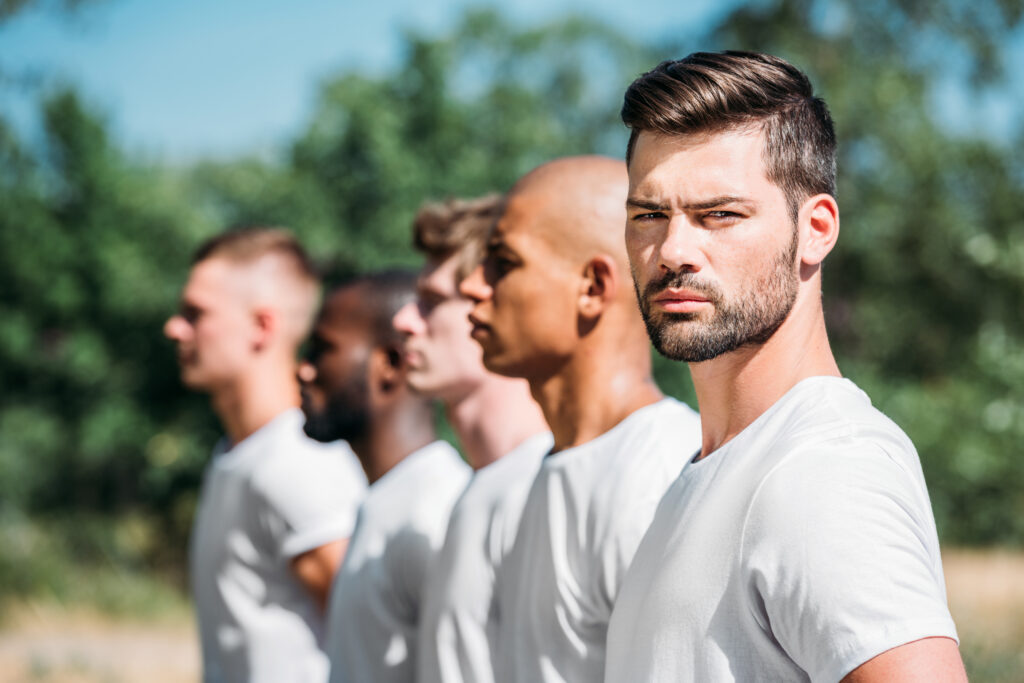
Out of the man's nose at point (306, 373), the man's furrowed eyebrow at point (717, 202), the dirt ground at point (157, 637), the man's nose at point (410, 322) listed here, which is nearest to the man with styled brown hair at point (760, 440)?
the man's furrowed eyebrow at point (717, 202)

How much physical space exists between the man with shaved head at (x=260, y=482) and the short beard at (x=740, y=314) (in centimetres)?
292

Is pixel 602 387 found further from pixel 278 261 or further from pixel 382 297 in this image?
pixel 278 261

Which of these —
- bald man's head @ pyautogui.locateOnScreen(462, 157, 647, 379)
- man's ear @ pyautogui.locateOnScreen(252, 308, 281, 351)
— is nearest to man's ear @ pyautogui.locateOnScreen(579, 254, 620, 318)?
bald man's head @ pyautogui.locateOnScreen(462, 157, 647, 379)

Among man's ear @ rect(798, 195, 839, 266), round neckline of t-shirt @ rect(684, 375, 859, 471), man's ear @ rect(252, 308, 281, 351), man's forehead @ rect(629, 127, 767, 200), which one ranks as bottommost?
round neckline of t-shirt @ rect(684, 375, 859, 471)

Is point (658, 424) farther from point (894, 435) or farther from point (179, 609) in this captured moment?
point (179, 609)

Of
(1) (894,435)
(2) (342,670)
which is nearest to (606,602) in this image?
(1) (894,435)

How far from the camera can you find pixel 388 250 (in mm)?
13180

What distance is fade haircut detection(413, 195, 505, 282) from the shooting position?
4.04 m

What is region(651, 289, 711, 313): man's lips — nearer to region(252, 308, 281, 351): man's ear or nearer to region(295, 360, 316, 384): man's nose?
region(295, 360, 316, 384): man's nose

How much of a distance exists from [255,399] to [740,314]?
3746 millimetres

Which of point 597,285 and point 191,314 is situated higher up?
point 191,314

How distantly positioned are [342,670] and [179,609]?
1096 cm

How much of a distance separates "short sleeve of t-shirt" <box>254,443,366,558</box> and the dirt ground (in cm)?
590

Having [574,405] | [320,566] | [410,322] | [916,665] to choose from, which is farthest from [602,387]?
[320,566]
